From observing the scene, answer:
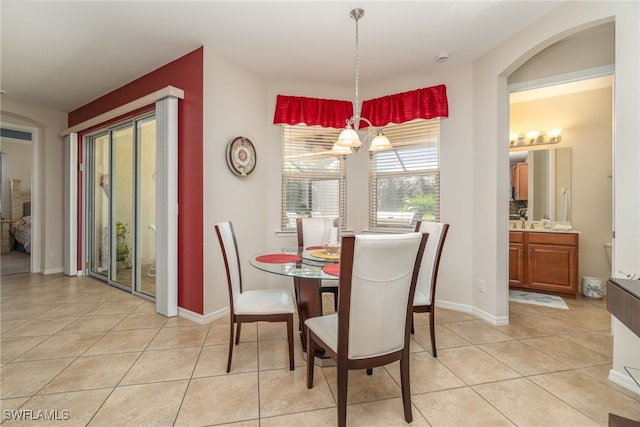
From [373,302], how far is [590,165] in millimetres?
4094

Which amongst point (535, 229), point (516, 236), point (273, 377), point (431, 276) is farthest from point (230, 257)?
point (535, 229)

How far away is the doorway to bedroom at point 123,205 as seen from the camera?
3.36 meters

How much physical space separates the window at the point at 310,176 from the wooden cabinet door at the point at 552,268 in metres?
2.52

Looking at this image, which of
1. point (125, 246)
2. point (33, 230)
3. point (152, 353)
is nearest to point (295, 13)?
point (152, 353)

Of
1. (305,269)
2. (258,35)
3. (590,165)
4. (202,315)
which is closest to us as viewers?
(305,269)

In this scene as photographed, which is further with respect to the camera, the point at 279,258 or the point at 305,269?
the point at 279,258

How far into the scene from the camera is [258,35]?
2543 millimetres

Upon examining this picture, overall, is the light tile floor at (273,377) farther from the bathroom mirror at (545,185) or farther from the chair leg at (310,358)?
the bathroom mirror at (545,185)

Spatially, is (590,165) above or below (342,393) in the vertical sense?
above

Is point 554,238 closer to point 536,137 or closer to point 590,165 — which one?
point 590,165

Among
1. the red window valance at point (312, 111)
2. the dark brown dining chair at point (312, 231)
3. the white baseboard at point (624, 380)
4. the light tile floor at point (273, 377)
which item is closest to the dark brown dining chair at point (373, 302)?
the light tile floor at point (273, 377)

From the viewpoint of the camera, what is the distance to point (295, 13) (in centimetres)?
224

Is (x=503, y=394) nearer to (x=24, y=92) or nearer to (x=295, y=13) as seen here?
(x=295, y=13)

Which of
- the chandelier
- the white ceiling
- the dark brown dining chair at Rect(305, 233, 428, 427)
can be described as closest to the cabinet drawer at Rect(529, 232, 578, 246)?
the white ceiling
